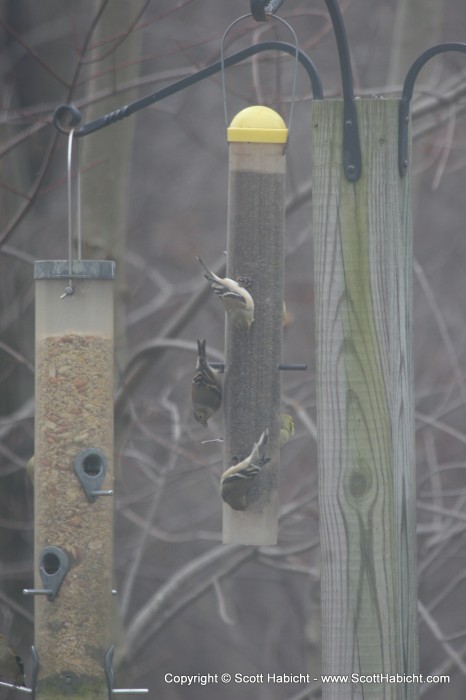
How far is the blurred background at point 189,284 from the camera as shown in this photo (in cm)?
671

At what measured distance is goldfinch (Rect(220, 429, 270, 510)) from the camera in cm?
368

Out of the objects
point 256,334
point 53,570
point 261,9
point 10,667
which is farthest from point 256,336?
point 10,667

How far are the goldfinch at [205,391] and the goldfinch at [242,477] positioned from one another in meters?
0.19

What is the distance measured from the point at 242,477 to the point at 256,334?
1.56ft

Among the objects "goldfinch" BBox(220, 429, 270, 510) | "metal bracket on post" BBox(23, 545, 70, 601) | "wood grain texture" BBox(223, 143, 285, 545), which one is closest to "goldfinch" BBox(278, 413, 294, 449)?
"wood grain texture" BBox(223, 143, 285, 545)

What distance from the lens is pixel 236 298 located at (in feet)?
12.0

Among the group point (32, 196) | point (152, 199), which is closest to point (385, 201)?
point (32, 196)

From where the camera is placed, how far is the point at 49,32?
25.9 ft

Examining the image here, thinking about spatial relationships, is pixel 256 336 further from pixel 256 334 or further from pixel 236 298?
pixel 236 298

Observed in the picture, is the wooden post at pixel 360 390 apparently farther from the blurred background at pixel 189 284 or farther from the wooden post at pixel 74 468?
the blurred background at pixel 189 284

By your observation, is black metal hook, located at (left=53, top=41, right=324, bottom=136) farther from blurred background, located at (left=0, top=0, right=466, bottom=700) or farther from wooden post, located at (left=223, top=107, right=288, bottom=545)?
blurred background, located at (left=0, top=0, right=466, bottom=700)

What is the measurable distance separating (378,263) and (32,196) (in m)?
3.58

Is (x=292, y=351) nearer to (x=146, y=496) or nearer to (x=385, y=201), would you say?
(x=146, y=496)

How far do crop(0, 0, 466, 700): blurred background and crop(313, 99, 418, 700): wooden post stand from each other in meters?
3.33
